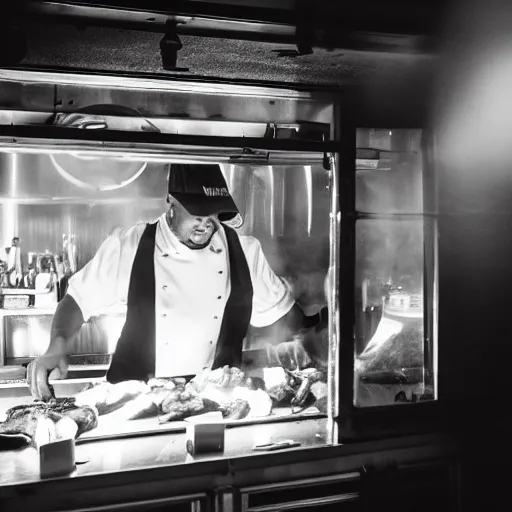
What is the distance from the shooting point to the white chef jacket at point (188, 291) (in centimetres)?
387

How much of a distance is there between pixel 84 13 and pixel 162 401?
7.78 feet

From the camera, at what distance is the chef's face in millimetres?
3943

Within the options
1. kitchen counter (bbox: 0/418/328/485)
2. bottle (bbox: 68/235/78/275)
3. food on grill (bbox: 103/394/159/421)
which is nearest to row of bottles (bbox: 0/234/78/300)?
bottle (bbox: 68/235/78/275)

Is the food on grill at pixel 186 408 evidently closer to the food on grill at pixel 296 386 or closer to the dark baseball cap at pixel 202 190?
the food on grill at pixel 296 386

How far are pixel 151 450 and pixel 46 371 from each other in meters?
0.80

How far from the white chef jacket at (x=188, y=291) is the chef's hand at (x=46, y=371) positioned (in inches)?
13.8

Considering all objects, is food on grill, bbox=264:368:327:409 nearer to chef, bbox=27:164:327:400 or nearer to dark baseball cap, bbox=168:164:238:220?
chef, bbox=27:164:327:400

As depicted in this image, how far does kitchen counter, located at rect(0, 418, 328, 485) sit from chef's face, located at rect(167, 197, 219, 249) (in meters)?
1.26

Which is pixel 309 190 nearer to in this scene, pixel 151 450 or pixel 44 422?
pixel 151 450

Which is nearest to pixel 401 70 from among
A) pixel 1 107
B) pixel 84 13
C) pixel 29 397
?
pixel 84 13

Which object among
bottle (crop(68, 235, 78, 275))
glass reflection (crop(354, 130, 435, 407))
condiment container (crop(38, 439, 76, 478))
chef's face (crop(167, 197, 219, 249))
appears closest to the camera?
condiment container (crop(38, 439, 76, 478))

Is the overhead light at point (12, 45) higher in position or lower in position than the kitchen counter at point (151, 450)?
higher

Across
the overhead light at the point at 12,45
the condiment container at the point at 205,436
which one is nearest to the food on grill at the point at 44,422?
the condiment container at the point at 205,436

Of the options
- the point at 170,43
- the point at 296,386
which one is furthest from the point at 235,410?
the point at 170,43
